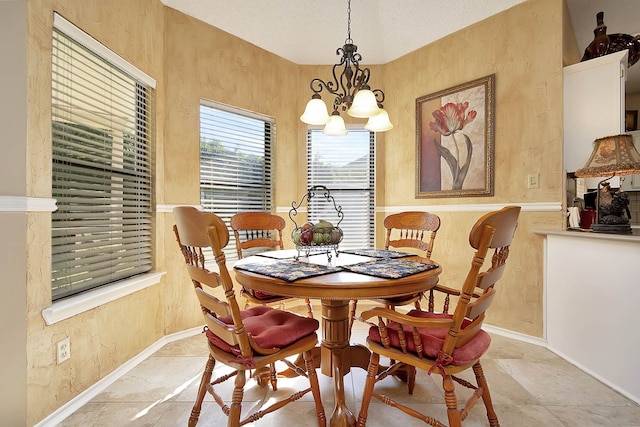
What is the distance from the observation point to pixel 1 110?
1.39m

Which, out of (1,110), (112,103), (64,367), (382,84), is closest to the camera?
(1,110)

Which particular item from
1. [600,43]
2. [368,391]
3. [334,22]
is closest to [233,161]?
[334,22]

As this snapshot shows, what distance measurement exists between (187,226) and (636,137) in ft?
16.7

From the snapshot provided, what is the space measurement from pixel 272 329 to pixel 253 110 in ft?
7.83

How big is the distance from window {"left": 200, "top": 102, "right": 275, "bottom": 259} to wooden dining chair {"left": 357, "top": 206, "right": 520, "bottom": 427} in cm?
208

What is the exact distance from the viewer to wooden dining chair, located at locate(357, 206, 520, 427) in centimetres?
112

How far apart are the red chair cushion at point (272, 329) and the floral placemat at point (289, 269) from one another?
10.7 inches

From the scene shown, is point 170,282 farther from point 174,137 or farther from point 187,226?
point 187,226

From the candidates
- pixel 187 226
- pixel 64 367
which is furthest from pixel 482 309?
pixel 64 367

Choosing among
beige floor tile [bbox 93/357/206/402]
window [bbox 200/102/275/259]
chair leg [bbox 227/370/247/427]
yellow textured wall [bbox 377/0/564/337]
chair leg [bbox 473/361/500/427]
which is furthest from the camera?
window [bbox 200/102/275/259]

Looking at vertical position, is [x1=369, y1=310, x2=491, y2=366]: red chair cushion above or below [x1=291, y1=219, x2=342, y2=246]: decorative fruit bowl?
below

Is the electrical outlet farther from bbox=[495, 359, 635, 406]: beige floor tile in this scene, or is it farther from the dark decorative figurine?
the dark decorative figurine

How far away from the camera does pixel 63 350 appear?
1.62 metres

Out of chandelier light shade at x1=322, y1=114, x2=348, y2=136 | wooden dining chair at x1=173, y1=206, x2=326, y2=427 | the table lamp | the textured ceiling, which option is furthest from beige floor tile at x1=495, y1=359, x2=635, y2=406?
the textured ceiling
